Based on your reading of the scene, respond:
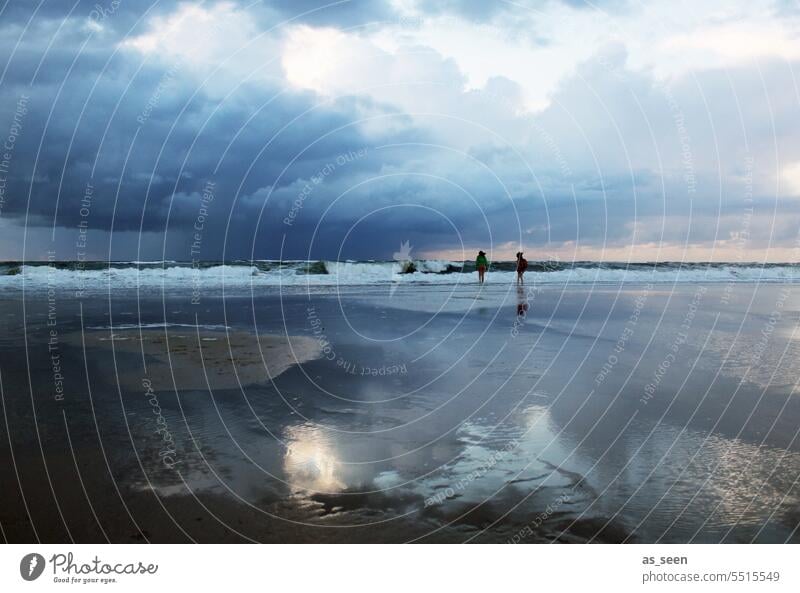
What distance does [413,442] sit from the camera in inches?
209

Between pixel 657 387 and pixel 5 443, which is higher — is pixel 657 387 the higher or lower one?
the higher one

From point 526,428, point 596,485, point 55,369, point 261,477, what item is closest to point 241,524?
point 261,477

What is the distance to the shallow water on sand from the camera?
386cm

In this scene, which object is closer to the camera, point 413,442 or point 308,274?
point 413,442

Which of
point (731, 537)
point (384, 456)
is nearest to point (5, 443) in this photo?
point (384, 456)

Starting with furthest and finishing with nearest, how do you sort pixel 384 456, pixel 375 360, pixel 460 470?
pixel 375 360 → pixel 384 456 → pixel 460 470

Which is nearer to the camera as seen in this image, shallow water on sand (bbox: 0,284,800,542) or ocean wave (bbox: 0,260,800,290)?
shallow water on sand (bbox: 0,284,800,542)

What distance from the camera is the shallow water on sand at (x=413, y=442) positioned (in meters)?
3.86

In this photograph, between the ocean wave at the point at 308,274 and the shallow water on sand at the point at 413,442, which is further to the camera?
the ocean wave at the point at 308,274

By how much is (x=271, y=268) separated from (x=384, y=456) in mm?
42688

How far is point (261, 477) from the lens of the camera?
4477 millimetres
